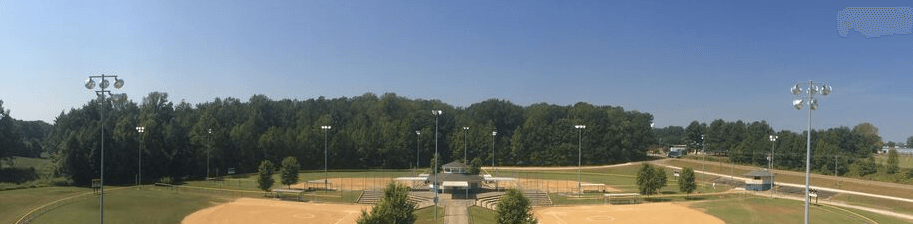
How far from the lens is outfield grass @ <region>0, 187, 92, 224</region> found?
33144mm

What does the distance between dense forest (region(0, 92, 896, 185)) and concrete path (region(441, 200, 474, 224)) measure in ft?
111

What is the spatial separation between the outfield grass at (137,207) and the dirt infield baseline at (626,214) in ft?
86.3

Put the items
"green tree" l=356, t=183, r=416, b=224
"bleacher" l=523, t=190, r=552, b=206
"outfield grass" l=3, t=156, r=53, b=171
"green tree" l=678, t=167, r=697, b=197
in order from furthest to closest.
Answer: "outfield grass" l=3, t=156, r=53, b=171
"green tree" l=678, t=167, r=697, b=197
"bleacher" l=523, t=190, r=552, b=206
"green tree" l=356, t=183, r=416, b=224

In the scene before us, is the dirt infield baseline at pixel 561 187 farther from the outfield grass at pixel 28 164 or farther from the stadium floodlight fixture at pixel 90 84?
the outfield grass at pixel 28 164

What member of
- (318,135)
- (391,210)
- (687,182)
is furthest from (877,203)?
(318,135)

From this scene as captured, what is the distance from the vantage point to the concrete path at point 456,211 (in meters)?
35.8

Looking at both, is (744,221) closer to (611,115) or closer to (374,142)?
(374,142)

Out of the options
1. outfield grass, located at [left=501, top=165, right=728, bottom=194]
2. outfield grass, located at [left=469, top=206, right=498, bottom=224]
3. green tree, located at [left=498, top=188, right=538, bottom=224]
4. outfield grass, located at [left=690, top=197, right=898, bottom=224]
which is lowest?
outfield grass, located at [left=501, top=165, right=728, bottom=194]

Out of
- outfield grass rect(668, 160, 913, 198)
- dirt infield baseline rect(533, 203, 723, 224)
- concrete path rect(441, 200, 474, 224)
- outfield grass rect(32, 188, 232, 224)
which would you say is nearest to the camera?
outfield grass rect(32, 188, 232, 224)

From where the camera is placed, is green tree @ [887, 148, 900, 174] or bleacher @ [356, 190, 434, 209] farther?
green tree @ [887, 148, 900, 174]

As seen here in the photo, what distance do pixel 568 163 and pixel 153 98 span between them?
7299cm

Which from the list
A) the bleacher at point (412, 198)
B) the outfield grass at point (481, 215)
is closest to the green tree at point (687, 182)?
the outfield grass at point (481, 215)

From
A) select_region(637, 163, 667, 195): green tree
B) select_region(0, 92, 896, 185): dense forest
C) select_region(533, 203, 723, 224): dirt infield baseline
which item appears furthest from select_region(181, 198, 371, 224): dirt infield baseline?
select_region(637, 163, 667, 195): green tree

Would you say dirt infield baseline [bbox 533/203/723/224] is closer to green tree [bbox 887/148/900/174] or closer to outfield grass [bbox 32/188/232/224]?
outfield grass [bbox 32/188/232/224]
